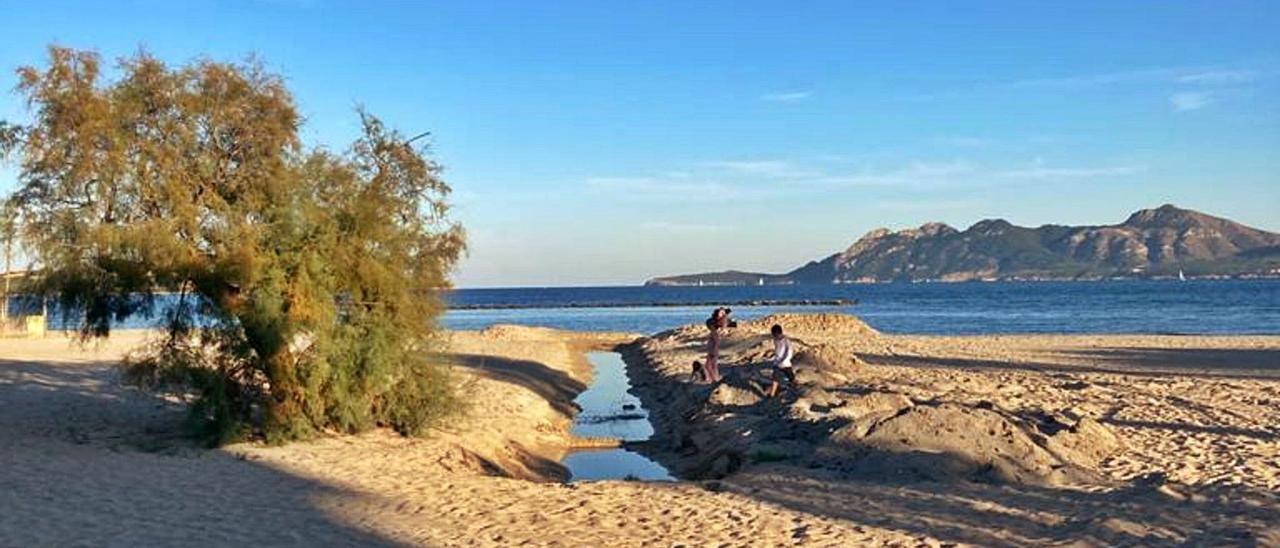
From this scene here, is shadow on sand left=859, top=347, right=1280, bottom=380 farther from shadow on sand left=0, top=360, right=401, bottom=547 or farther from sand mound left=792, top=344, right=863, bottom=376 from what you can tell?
shadow on sand left=0, top=360, right=401, bottom=547

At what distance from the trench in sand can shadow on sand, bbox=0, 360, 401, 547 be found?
16.7 ft

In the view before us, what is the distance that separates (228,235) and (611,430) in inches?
371

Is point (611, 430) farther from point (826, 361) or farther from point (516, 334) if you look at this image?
point (516, 334)

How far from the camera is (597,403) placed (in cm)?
2691

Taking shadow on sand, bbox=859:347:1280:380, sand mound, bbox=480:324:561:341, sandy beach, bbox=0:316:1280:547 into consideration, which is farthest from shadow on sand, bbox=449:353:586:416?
sand mound, bbox=480:324:561:341

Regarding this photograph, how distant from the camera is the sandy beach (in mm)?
9773

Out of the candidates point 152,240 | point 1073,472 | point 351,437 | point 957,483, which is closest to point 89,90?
point 152,240

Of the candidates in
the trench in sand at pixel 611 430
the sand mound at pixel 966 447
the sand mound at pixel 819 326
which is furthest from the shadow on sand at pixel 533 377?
the sand mound at pixel 819 326

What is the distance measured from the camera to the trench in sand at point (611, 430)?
1650cm

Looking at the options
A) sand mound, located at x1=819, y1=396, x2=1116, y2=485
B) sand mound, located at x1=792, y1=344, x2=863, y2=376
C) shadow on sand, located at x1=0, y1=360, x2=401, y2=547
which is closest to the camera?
shadow on sand, located at x1=0, y1=360, x2=401, y2=547

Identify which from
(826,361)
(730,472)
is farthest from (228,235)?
(826,361)

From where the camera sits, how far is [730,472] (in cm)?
1441

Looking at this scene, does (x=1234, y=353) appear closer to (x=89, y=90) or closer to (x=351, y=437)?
(x=351, y=437)

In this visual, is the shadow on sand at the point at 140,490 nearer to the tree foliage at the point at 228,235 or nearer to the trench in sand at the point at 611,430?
the tree foliage at the point at 228,235
